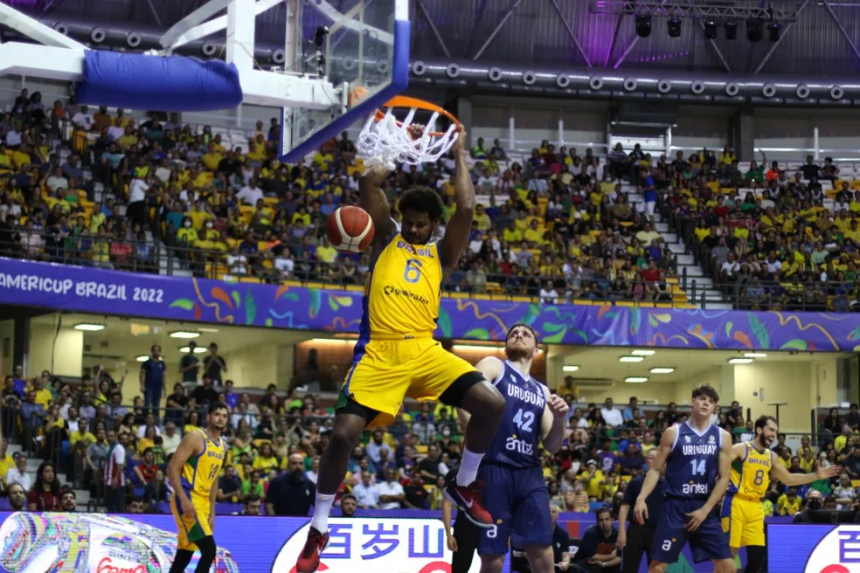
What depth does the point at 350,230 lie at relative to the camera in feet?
25.5

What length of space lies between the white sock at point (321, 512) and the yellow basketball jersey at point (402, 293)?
1.05 meters

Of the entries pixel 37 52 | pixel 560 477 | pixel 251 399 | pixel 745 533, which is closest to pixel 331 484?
pixel 37 52

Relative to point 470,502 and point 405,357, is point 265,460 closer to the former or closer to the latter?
point 470,502

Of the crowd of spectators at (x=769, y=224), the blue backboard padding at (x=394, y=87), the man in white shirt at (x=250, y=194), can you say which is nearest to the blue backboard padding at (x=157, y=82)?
the blue backboard padding at (x=394, y=87)

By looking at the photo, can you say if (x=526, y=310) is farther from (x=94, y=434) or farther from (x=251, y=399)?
(x=94, y=434)

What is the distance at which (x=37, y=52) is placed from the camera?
33.0 ft

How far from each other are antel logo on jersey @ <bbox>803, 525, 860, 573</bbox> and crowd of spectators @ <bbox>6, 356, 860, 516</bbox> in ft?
9.14

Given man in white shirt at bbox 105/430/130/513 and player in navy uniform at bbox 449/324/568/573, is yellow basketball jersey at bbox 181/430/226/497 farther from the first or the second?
man in white shirt at bbox 105/430/130/513

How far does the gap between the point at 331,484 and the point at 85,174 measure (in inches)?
840

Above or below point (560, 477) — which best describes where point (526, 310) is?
above

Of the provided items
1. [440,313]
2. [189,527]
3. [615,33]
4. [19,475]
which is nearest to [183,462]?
[189,527]

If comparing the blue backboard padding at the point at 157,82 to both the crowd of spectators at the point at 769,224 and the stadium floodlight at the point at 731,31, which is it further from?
the stadium floodlight at the point at 731,31

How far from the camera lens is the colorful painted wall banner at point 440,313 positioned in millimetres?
24000

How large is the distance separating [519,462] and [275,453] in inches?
469
